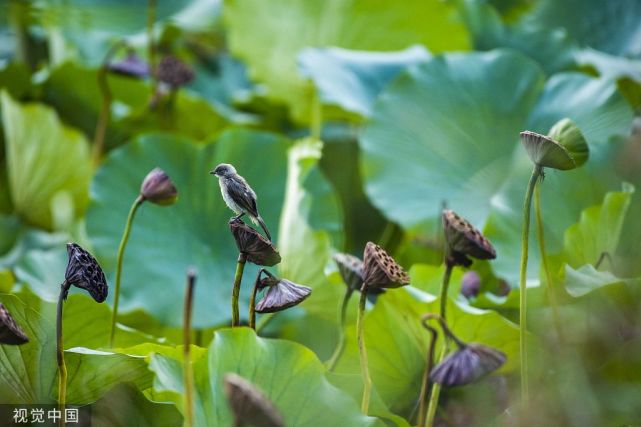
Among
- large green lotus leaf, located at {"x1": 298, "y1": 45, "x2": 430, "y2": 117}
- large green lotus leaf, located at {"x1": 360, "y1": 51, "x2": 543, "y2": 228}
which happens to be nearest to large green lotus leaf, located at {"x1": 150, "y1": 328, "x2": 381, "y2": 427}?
large green lotus leaf, located at {"x1": 360, "y1": 51, "x2": 543, "y2": 228}

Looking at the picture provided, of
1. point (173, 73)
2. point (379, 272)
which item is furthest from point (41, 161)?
point (379, 272)

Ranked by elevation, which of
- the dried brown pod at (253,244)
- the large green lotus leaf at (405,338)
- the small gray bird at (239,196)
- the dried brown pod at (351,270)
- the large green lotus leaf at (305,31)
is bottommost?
the large green lotus leaf at (405,338)

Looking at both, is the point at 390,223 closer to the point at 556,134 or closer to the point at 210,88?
the point at 556,134

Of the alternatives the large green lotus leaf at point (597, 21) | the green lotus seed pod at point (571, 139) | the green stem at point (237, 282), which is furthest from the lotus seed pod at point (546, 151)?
the large green lotus leaf at point (597, 21)

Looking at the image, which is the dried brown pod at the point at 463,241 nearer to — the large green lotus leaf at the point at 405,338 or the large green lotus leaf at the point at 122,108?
the large green lotus leaf at the point at 405,338

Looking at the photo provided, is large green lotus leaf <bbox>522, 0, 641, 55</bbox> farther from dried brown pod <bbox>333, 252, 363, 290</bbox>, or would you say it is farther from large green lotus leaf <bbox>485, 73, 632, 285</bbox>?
dried brown pod <bbox>333, 252, 363, 290</bbox>
